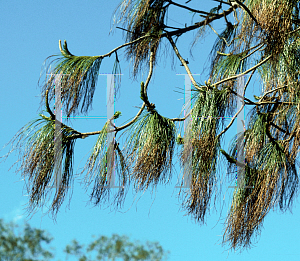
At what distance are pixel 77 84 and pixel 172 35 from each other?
45cm

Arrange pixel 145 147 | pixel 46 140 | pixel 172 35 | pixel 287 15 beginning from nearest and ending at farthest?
pixel 287 15 < pixel 145 147 < pixel 46 140 < pixel 172 35

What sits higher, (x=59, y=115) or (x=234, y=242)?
(x=59, y=115)

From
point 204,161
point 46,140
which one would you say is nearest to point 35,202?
point 46,140

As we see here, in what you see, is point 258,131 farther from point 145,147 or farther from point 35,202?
point 35,202

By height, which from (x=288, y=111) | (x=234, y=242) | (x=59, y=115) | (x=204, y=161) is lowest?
(x=234, y=242)

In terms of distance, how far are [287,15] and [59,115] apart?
0.72 m


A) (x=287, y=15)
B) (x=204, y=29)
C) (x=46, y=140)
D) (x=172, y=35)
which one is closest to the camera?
(x=287, y=15)

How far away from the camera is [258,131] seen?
130cm

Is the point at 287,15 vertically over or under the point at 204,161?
over

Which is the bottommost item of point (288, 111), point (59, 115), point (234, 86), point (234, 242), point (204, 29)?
point (234, 242)

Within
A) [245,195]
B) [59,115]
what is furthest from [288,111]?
[59,115]

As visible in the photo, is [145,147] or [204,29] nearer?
[145,147]

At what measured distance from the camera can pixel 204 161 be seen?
1146mm

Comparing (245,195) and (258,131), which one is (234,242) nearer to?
(245,195)
